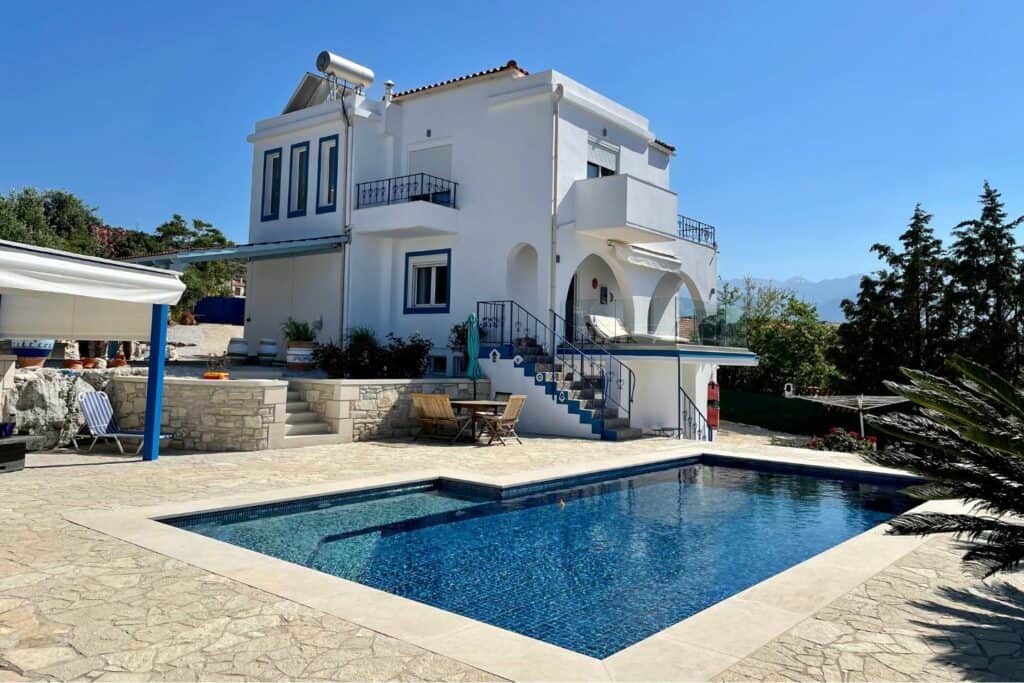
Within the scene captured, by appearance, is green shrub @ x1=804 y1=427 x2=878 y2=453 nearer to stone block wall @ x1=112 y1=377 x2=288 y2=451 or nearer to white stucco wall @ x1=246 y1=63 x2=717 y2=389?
white stucco wall @ x1=246 y1=63 x2=717 y2=389

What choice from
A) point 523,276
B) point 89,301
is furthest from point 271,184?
point 89,301

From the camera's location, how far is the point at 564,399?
56.1 ft

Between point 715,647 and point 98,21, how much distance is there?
1701 cm

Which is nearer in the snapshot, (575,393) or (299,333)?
(575,393)

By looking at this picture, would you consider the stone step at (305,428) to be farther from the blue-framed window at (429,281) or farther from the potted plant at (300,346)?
the blue-framed window at (429,281)

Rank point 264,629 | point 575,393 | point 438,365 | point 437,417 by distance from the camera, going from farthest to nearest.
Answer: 1. point 438,365
2. point 575,393
3. point 437,417
4. point 264,629

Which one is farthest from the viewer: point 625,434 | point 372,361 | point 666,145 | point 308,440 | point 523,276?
point 666,145

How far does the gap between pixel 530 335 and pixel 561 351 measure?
0.96m

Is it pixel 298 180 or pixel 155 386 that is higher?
pixel 298 180

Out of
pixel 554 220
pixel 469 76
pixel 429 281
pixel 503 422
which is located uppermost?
pixel 469 76

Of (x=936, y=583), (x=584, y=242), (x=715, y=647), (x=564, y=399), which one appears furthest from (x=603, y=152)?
(x=715, y=647)

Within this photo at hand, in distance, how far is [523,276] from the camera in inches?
789

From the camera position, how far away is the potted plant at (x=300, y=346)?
1923 centimetres

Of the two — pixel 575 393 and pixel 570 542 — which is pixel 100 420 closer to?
pixel 570 542
